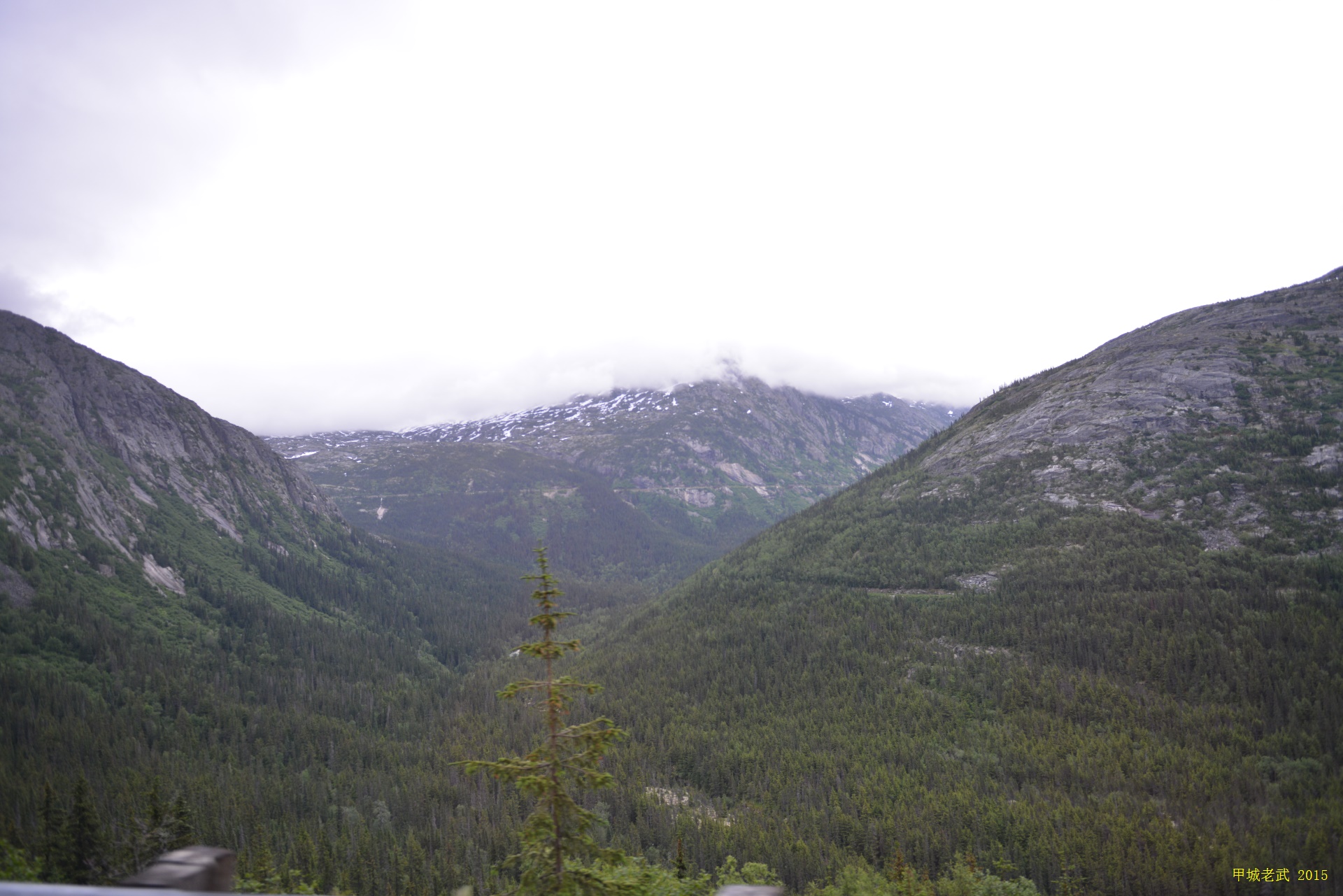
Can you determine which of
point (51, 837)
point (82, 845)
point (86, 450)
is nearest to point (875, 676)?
point (82, 845)

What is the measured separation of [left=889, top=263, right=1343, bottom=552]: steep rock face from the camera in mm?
94000

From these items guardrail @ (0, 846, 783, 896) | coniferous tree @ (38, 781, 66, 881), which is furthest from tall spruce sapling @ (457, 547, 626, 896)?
coniferous tree @ (38, 781, 66, 881)

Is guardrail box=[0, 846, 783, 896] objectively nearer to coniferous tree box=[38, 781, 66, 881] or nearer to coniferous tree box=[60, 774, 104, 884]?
coniferous tree box=[60, 774, 104, 884]

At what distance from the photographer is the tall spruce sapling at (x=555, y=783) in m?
13.5

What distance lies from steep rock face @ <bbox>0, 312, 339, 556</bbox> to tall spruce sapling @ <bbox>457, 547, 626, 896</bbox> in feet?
535

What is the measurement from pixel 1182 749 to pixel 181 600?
192 m

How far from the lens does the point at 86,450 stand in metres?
153

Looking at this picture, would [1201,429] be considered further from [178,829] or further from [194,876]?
[178,829]

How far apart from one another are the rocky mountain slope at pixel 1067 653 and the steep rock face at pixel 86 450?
127 metres

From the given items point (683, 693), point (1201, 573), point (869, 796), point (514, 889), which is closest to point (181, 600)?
point (683, 693)

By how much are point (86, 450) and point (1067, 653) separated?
235484 mm

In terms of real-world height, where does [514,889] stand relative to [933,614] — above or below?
above

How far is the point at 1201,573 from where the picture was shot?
85.4 metres

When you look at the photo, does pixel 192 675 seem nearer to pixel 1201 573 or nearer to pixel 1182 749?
pixel 1182 749
